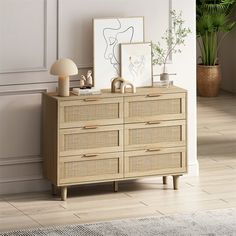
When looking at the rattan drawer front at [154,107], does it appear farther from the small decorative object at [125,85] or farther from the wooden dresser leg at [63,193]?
the wooden dresser leg at [63,193]

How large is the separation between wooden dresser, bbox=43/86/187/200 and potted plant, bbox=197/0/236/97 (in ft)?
12.1

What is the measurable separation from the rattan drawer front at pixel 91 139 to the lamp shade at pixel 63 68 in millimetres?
385

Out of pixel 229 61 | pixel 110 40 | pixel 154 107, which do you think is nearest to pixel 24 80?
pixel 110 40

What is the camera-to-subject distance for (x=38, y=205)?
6488mm

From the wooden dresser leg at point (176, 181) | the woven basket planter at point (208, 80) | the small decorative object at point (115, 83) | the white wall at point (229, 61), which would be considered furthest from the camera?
the white wall at point (229, 61)

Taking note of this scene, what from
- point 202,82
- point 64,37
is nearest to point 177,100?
point 64,37

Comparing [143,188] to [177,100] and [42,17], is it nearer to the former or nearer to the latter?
[177,100]

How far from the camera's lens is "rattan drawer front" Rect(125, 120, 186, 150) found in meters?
6.64

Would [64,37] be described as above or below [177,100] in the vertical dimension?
above

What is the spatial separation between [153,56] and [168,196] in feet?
3.39

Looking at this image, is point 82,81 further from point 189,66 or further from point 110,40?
point 189,66

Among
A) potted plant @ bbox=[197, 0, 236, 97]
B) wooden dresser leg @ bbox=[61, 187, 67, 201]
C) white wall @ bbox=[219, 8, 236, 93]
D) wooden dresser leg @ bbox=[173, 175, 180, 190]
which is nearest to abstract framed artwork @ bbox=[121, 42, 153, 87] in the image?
wooden dresser leg @ bbox=[173, 175, 180, 190]

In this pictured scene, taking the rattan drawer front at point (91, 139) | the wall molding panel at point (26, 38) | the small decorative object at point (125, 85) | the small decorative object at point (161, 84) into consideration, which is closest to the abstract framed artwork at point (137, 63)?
the small decorative object at point (161, 84)

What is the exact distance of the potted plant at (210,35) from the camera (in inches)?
409
